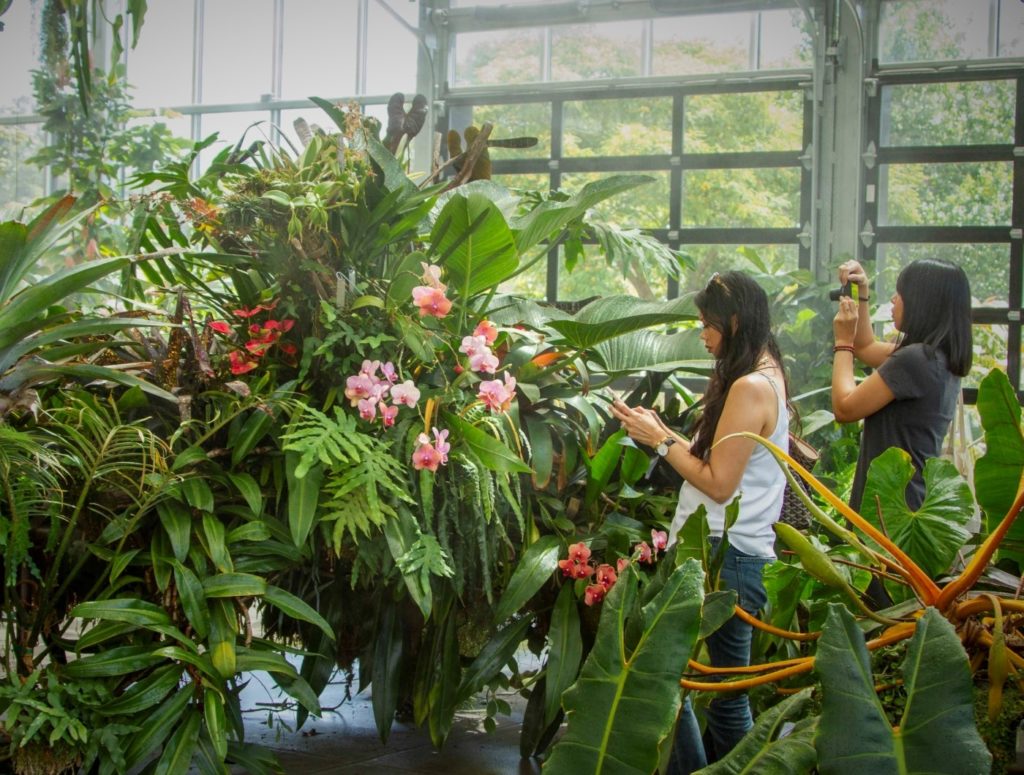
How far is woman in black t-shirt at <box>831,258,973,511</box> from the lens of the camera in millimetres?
2764

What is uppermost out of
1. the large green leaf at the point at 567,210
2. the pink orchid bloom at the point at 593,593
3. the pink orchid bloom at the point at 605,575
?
the large green leaf at the point at 567,210

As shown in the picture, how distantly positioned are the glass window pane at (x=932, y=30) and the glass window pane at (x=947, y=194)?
649mm

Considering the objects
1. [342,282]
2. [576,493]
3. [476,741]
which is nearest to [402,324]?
[342,282]

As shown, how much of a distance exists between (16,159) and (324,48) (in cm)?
227

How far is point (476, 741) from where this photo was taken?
335cm

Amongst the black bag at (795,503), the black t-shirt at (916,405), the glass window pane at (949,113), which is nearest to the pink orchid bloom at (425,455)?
the black bag at (795,503)

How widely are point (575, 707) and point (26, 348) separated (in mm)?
1839

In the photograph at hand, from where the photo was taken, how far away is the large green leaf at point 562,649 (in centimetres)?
273

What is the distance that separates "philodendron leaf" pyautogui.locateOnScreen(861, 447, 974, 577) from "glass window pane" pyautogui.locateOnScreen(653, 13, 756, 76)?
5.61 metres

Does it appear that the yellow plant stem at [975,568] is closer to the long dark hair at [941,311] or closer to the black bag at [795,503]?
the black bag at [795,503]

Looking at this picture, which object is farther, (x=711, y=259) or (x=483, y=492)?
(x=711, y=259)

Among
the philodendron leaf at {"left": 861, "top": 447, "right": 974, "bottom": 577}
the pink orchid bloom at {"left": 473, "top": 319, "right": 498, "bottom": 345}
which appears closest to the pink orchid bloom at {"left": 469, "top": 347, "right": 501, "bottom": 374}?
the pink orchid bloom at {"left": 473, "top": 319, "right": 498, "bottom": 345}

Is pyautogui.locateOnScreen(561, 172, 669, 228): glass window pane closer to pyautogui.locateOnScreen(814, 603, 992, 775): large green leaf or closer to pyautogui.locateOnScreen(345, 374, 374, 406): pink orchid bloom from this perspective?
pyautogui.locateOnScreen(345, 374, 374, 406): pink orchid bloom

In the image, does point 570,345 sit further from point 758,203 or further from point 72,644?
point 758,203
